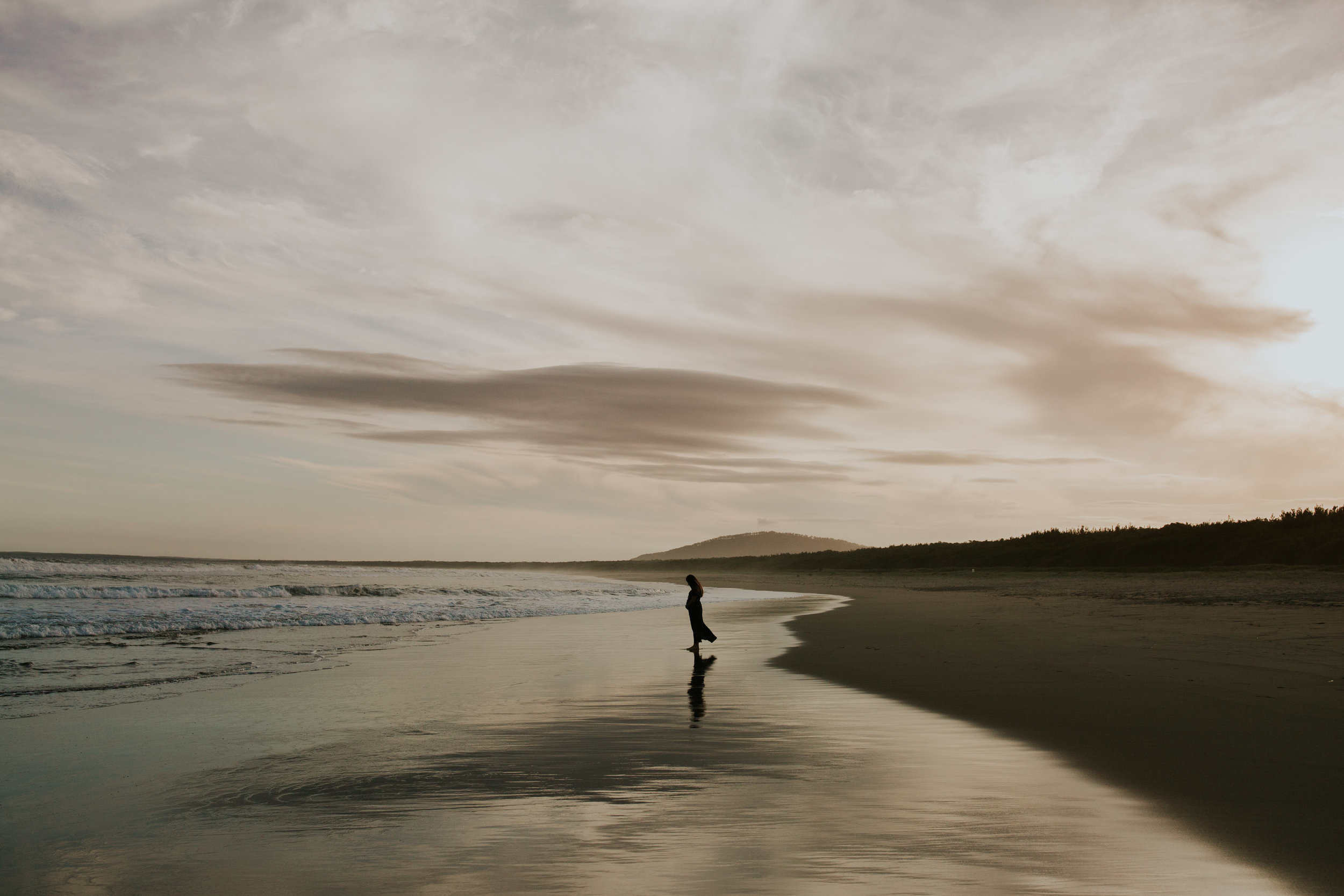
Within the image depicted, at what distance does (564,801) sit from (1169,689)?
8.07 meters

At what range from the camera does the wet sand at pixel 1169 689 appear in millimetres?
5574

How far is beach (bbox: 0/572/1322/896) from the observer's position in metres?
4.48

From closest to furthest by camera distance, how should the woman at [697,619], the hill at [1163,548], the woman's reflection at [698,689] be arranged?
the woman's reflection at [698,689] → the woman at [697,619] → the hill at [1163,548]

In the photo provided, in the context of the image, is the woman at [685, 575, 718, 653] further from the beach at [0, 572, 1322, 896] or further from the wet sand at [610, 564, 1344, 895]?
the beach at [0, 572, 1322, 896]

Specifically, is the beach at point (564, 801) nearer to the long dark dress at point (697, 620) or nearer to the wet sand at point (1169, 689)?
the wet sand at point (1169, 689)

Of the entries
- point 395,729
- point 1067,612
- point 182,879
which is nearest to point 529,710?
point 395,729

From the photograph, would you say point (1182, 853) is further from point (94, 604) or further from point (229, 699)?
point (94, 604)

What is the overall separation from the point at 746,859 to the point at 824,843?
0.58m

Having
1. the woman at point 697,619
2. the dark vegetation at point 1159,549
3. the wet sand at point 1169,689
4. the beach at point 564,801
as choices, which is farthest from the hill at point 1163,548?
the beach at point 564,801

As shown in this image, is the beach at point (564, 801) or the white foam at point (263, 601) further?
the white foam at point (263, 601)

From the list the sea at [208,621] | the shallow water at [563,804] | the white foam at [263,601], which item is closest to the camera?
the shallow water at [563,804]

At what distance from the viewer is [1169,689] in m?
10.0

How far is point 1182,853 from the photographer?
190 inches

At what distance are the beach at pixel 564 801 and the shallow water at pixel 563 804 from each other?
0.03 meters
